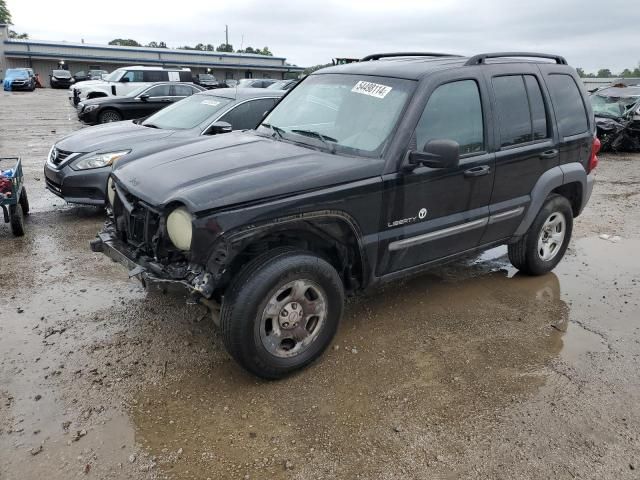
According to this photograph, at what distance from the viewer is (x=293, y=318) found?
3.26 meters

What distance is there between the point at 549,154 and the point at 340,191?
2.29 m

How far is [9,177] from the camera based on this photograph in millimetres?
5391

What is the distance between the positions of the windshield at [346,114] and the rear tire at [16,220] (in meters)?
3.17

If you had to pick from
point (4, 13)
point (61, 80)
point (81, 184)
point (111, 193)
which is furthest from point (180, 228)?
point (4, 13)

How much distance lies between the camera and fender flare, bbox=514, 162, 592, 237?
4.52 m

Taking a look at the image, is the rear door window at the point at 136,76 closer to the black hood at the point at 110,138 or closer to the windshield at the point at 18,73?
the black hood at the point at 110,138

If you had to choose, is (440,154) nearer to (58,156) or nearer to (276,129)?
(276,129)

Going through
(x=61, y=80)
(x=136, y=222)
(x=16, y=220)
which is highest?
(x=136, y=222)

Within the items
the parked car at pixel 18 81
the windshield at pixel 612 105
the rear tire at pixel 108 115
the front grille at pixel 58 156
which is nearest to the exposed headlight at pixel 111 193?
the front grille at pixel 58 156

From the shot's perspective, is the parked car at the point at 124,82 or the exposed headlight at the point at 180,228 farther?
the parked car at the point at 124,82

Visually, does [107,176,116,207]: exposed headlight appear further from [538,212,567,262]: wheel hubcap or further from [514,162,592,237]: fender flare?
[538,212,567,262]: wheel hubcap

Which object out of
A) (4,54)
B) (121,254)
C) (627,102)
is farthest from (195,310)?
(4,54)

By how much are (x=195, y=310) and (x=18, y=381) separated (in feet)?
4.46

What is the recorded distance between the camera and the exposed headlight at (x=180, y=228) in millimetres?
2963
